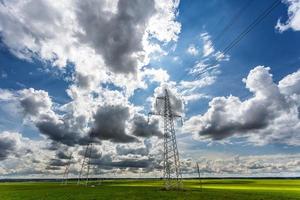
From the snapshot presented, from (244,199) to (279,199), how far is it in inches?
273

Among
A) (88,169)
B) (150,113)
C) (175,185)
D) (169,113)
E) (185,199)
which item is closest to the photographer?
(185,199)

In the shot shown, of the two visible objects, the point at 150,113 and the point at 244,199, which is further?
the point at 150,113

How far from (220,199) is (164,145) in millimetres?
25814

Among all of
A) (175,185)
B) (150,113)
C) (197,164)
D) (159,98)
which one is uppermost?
(159,98)

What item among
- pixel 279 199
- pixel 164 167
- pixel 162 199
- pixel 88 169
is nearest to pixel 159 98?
pixel 164 167

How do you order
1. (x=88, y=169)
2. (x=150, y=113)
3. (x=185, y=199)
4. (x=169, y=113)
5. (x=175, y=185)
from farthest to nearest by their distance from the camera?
(x=88, y=169) < (x=175, y=185) < (x=169, y=113) < (x=150, y=113) < (x=185, y=199)

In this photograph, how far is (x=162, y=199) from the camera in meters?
54.2

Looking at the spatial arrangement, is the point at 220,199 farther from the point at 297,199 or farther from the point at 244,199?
the point at 297,199

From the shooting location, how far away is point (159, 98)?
82.4 m

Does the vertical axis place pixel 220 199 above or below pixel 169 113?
below

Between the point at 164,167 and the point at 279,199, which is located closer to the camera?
the point at 279,199

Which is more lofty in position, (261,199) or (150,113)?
(150,113)

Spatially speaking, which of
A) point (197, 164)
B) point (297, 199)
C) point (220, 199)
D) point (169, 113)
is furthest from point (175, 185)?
point (297, 199)

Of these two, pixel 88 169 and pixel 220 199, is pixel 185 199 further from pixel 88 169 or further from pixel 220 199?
pixel 88 169
